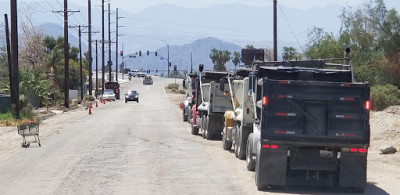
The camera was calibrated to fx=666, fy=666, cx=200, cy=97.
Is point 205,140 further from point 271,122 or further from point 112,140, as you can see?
point 271,122

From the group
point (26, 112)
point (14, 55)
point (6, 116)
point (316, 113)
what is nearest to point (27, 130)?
point (14, 55)

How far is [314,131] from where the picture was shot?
44.9 ft

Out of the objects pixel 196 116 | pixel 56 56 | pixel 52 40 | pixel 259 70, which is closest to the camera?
pixel 259 70

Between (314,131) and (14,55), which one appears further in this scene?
(14,55)

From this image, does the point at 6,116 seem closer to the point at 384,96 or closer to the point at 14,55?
the point at 14,55

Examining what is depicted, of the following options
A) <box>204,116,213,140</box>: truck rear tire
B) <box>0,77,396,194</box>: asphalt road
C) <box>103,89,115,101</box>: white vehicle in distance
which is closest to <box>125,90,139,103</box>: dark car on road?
<box>103,89,115,101</box>: white vehicle in distance

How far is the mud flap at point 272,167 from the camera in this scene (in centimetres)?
1387

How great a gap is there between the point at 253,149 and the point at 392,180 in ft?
11.2

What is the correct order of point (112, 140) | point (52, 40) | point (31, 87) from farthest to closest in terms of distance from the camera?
point (52, 40), point (31, 87), point (112, 140)

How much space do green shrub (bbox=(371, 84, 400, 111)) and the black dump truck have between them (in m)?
24.7

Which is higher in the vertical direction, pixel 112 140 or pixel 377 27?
pixel 377 27

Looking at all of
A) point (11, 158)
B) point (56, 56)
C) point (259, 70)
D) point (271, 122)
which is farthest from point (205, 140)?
point (56, 56)

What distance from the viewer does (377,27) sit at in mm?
45938

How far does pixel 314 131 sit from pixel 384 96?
82.6 feet
